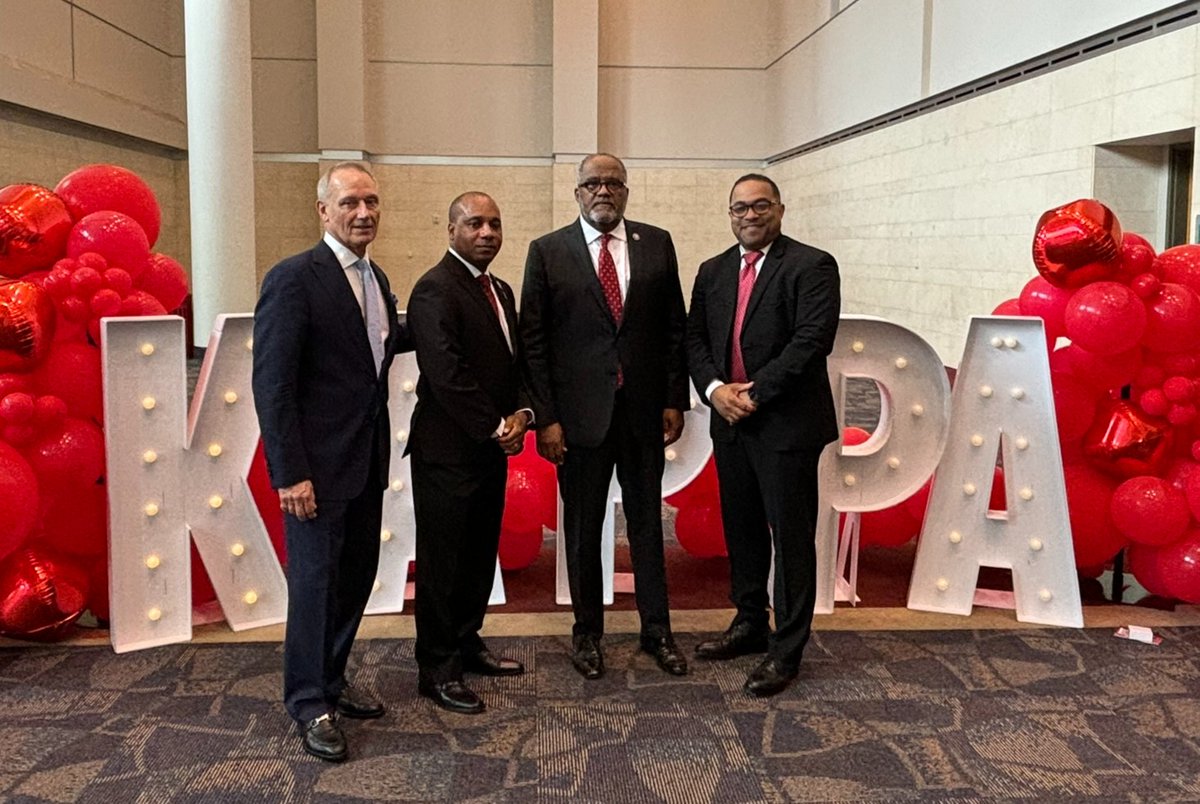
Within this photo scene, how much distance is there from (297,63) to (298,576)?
14.7m

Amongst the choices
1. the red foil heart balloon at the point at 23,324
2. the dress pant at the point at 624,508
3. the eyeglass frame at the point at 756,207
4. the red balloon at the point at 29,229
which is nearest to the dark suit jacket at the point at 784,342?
the eyeglass frame at the point at 756,207

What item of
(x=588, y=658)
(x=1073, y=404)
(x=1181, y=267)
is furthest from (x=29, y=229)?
(x=1181, y=267)

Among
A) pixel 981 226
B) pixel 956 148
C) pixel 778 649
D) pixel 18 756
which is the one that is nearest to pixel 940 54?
pixel 956 148

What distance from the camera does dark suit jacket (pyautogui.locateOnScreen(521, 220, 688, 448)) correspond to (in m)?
3.12

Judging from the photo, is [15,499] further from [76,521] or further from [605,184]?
[605,184]

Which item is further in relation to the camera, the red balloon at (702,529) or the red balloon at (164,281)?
the red balloon at (702,529)

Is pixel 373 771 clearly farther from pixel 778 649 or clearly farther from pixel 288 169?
pixel 288 169

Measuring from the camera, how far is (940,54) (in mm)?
9734

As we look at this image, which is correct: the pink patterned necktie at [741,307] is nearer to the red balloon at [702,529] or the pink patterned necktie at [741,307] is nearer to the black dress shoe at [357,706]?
the red balloon at [702,529]

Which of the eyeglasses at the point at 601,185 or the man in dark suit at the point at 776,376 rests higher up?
the eyeglasses at the point at 601,185

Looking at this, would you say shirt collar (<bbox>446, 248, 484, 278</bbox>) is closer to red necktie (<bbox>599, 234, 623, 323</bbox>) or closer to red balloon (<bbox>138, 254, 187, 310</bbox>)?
red necktie (<bbox>599, 234, 623, 323</bbox>)

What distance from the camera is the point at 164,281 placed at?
380 cm

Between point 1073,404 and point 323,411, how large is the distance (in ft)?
9.40

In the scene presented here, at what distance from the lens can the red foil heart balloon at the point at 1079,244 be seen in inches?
142
